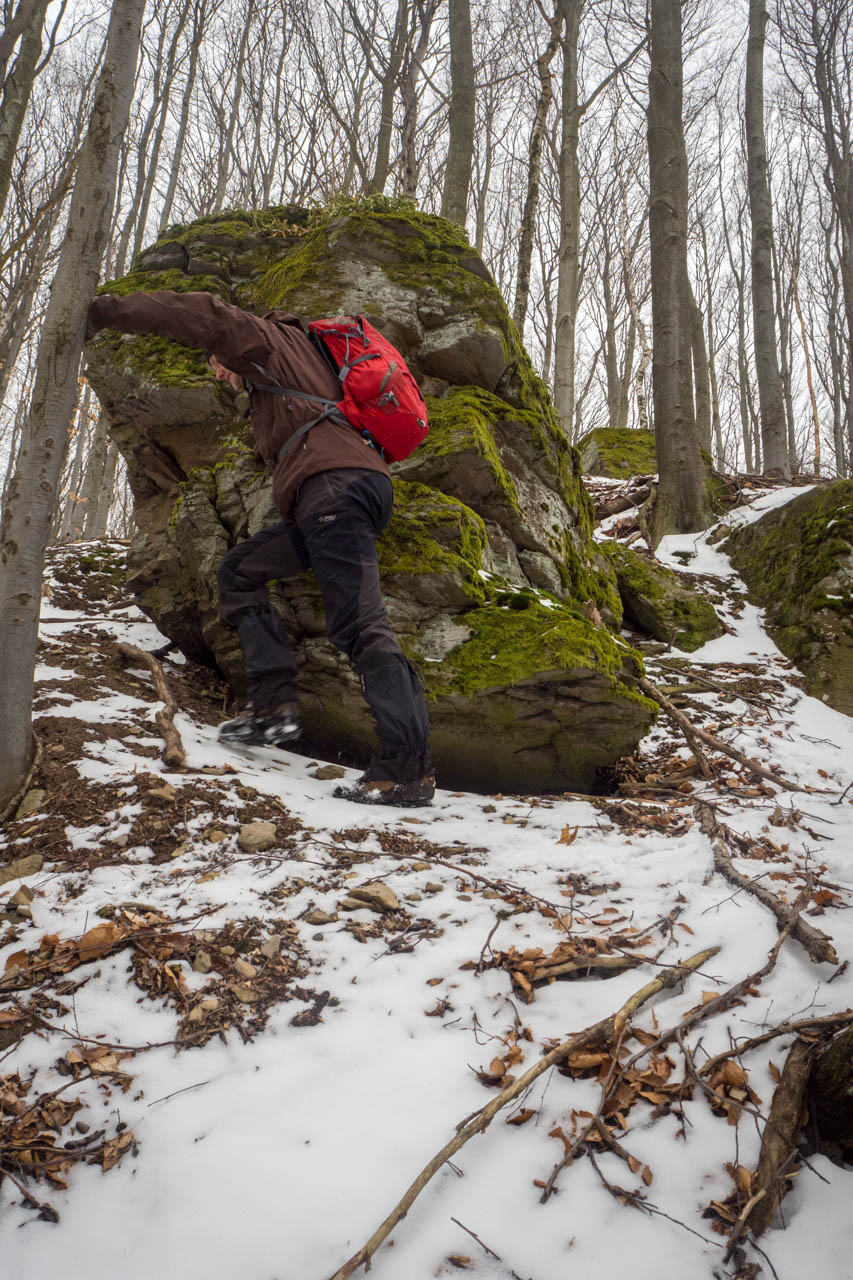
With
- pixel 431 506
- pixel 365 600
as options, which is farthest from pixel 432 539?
pixel 365 600

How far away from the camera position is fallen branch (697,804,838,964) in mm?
1738

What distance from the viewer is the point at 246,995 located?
1678mm

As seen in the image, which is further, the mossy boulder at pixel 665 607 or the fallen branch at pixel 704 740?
the mossy boulder at pixel 665 607

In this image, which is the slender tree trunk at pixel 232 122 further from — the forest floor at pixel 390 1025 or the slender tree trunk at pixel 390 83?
the forest floor at pixel 390 1025

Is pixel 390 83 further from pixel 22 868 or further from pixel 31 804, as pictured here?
pixel 22 868

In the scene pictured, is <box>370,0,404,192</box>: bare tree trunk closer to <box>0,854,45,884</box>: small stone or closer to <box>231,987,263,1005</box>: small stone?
<box>0,854,45,884</box>: small stone

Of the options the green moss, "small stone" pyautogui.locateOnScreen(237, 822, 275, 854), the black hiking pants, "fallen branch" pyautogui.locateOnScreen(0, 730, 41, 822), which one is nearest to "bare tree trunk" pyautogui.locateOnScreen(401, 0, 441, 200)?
the green moss

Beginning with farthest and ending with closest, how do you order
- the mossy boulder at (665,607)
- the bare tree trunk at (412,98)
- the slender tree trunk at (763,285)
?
the slender tree trunk at (763,285), the bare tree trunk at (412,98), the mossy boulder at (665,607)

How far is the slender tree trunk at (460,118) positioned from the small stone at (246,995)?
8782 mm

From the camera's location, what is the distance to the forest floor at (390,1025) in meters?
1.15

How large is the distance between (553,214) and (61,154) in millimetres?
14400

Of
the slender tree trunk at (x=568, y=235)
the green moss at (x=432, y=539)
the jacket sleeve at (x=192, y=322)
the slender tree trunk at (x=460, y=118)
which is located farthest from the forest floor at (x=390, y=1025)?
the slender tree trunk at (x=568, y=235)

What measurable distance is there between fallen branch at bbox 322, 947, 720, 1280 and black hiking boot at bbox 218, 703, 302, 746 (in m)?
2.20

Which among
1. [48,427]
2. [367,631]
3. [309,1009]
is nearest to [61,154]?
[48,427]
